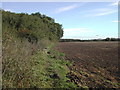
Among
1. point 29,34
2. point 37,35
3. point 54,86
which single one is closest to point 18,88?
point 54,86

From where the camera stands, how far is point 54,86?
18.1 feet

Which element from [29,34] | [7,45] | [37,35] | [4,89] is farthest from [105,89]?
[37,35]

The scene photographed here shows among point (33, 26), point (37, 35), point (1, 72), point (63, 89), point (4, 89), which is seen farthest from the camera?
point (33, 26)

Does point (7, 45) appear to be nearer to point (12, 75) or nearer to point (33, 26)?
point (12, 75)

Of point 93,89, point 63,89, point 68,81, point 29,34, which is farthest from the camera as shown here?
point 29,34

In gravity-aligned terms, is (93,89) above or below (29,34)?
below

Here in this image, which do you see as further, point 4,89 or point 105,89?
point 105,89

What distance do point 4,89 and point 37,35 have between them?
44.5 ft

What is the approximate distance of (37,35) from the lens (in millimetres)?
17812

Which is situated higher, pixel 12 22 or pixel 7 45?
pixel 12 22

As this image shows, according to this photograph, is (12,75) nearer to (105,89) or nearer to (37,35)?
(105,89)

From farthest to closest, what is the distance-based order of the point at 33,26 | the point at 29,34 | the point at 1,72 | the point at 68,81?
1. the point at 33,26
2. the point at 29,34
3. the point at 68,81
4. the point at 1,72

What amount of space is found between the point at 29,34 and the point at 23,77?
11.5 metres

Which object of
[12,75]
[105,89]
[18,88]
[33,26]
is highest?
[33,26]
